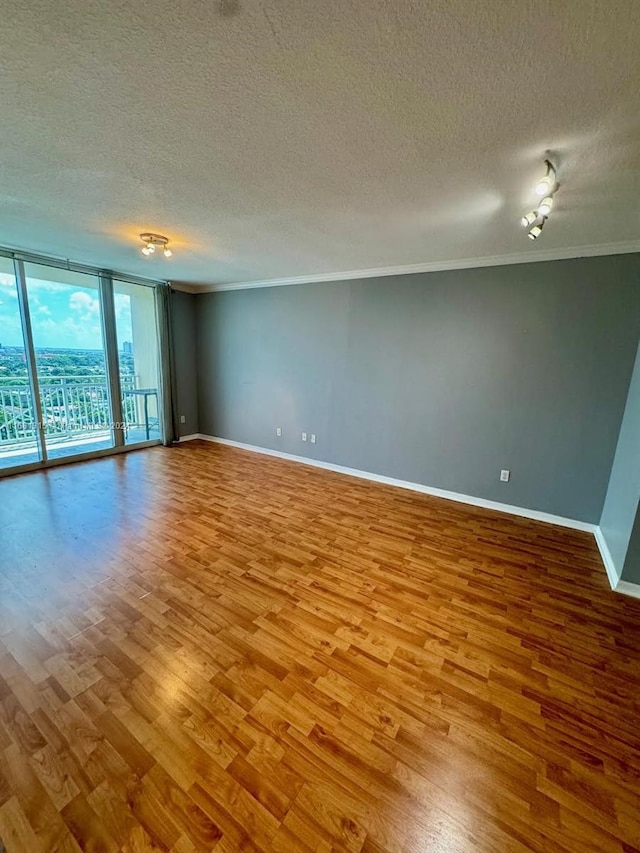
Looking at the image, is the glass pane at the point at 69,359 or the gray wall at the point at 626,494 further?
the glass pane at the point at 69,359

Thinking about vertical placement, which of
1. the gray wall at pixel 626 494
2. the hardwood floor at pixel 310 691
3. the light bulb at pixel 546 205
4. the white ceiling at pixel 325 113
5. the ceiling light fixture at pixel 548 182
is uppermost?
the white ceiling at pixel 325 113

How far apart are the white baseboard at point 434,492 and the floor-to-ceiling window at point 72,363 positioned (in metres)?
1.83

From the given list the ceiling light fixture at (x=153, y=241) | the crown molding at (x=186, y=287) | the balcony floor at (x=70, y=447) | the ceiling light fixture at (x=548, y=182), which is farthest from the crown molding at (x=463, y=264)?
the balcony floor at (x=70, y=447)

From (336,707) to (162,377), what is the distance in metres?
4.82

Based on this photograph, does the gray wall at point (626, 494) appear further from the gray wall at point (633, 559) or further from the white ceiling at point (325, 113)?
the white ceiling at point (325, 113)

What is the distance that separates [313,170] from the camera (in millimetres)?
1745

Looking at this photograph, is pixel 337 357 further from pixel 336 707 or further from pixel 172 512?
pixel 336 707

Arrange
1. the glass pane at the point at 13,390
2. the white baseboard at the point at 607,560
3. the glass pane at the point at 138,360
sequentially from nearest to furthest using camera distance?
the white baseboard at the point at 607,560, the glass pane at the point at 13,390, the glass pane at the point at 138,360

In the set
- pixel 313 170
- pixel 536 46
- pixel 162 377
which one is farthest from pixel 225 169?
pixel 162 377

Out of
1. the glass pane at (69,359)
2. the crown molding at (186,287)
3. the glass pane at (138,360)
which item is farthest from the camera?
the crown molding at (186,287)

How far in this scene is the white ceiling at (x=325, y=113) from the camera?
969 millimetres

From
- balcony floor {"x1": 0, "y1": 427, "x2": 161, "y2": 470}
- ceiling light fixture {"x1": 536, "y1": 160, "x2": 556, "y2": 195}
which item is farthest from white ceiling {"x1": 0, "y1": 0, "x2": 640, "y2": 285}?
balcony floor {"x1": 0, "y1": 427, "x2": 161, "y2": 470}

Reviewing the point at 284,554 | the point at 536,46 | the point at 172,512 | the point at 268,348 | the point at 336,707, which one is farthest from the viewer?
the point at 268,348

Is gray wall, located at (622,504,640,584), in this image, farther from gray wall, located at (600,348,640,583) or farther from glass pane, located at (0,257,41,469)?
glass pane, located at (0,257,41,469)
